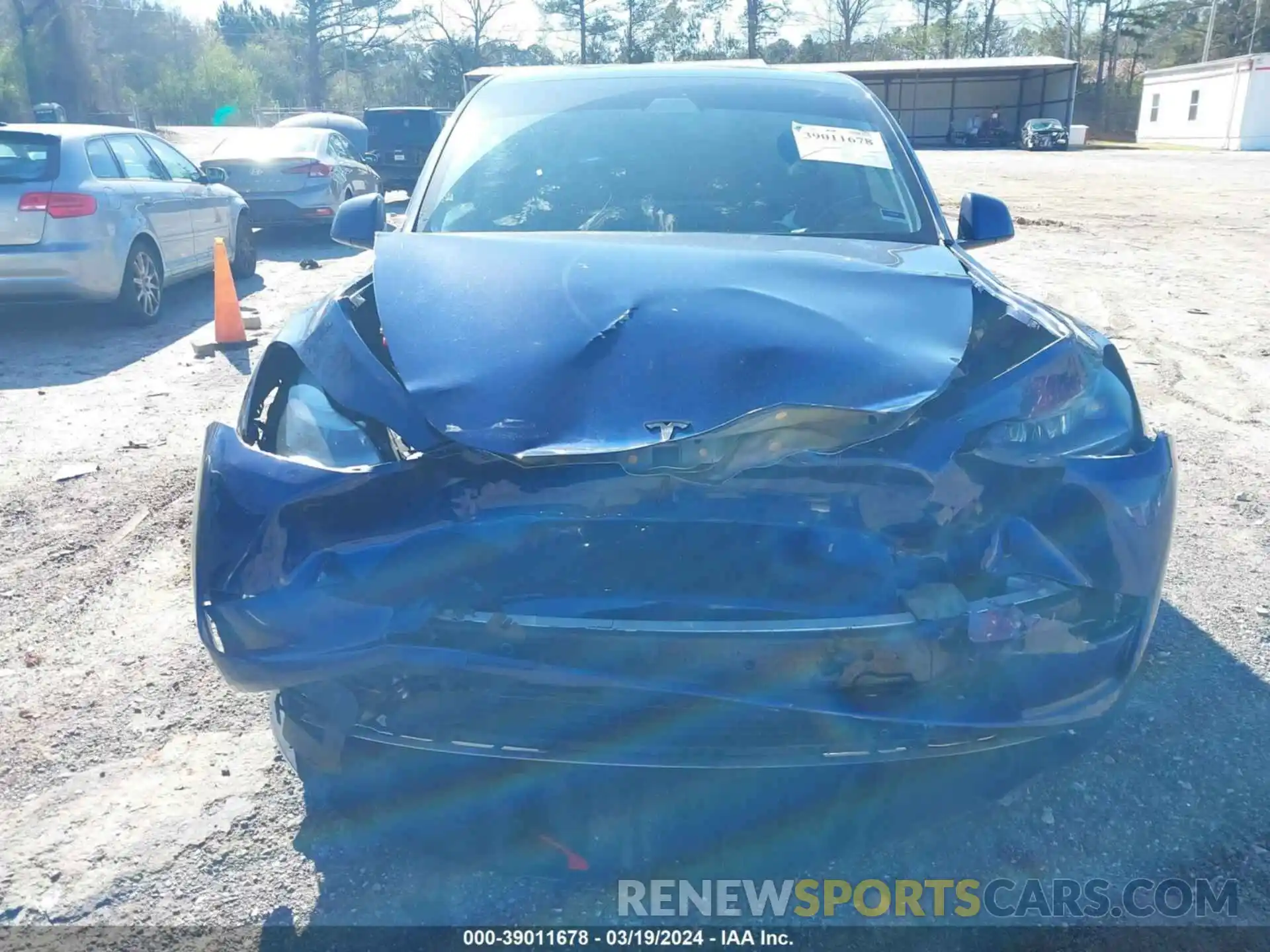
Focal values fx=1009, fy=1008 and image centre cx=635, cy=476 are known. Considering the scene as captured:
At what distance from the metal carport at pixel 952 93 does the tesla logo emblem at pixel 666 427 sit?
46620 millimetres

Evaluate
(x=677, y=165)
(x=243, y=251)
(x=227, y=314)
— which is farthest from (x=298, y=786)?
(x=243, y=251)

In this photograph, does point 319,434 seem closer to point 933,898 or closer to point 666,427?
point 666,427

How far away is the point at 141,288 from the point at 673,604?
285 inches

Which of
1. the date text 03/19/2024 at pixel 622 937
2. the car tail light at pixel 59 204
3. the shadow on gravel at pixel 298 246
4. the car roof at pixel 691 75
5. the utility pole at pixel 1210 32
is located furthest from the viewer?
the utility pole at pixel 1210 32

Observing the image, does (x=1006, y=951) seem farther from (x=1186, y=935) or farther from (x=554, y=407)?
(x=554, y=407)

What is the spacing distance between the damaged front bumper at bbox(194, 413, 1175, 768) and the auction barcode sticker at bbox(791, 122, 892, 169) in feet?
5.95

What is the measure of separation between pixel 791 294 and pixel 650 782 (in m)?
1.21

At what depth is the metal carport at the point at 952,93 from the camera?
4472 cm

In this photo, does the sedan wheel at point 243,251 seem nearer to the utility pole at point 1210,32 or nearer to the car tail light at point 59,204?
the car tail light at point 59,204

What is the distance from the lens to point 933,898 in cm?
230

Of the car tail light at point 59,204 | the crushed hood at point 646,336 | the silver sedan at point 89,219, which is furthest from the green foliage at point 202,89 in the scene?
the crushed hood at point 646,336

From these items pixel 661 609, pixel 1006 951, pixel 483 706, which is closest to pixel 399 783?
pixel 483 706

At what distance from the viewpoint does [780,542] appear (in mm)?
2133

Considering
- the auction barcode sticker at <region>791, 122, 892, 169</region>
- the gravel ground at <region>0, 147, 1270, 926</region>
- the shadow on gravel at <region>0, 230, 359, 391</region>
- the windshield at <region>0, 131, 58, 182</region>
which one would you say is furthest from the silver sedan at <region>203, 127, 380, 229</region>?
the auction barcode sticker at <region>791, 122, 892, 169</region>
